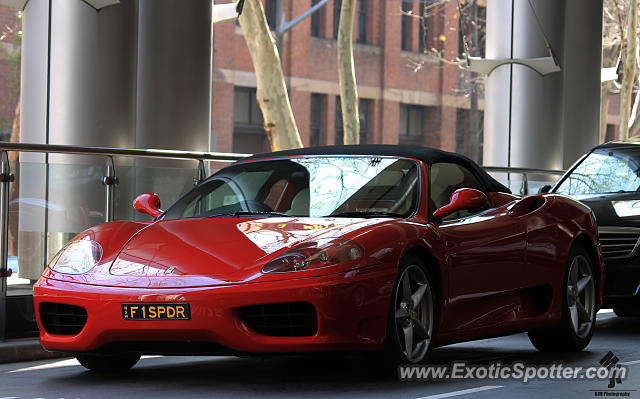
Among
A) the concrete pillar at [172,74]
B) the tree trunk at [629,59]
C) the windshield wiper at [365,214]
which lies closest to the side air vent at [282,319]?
the windshield wiper at [365,214]

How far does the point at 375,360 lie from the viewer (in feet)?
22.2

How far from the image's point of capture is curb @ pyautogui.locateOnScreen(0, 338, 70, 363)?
879 centimetres

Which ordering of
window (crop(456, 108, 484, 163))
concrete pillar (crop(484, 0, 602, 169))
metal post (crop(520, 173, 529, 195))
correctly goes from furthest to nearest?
window (crop(456, 108, 484, 163))
concrete pillar (crop(484, 0, 602, 169))
metal post (crop(520, 173, 529, 195))

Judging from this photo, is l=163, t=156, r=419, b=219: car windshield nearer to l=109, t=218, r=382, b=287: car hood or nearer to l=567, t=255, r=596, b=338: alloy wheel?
l=109, t=218, r=382, b=287: car hood

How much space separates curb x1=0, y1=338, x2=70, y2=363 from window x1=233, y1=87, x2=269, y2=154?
36953 millimetres

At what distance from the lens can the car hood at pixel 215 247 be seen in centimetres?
648

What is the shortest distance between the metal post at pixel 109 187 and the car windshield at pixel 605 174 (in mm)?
4359

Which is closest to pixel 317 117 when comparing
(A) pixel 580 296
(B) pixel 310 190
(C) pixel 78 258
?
(A) pixel 580 296

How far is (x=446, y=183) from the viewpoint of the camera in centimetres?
793

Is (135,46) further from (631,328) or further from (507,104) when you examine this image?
(507,104)

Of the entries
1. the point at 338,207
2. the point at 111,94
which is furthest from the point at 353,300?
the point at 111,94

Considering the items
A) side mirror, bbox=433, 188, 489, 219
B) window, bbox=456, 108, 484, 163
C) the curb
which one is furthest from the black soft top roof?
window, bbox=456, 108, 484, 163

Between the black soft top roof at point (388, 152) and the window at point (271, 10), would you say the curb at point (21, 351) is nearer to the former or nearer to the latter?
the black soft top roof at point (388, 152)

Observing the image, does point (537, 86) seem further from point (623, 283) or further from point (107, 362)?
point (107, 362)
